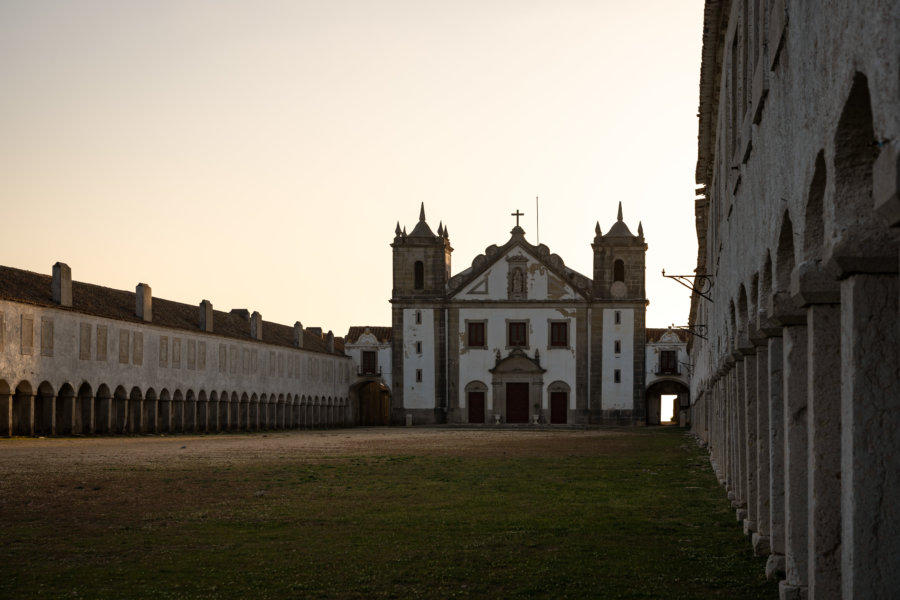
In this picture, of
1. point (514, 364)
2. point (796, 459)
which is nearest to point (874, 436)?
point (796, 459)

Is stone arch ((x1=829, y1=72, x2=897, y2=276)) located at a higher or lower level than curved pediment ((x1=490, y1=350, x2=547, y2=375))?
higher

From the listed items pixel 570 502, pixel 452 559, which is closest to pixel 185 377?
pixel 570 502

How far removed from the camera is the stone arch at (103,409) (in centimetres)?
4688

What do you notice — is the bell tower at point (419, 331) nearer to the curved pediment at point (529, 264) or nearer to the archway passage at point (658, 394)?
the curved pediment at point (529, 264)

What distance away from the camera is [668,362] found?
6688cm

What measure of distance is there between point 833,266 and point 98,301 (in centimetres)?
4739

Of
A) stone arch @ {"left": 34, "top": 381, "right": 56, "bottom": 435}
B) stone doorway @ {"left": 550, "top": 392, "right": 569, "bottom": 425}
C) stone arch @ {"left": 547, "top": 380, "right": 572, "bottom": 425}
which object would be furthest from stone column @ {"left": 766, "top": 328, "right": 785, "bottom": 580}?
stone doorway @ {"left": 550, "top": 392, "right": 569, "bottom": 425}

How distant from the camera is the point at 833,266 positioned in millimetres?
4664

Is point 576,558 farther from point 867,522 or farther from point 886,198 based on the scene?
point 886,198

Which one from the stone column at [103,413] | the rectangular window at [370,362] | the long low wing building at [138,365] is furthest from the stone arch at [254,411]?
the stone column at [103,413]

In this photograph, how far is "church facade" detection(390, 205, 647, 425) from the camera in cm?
6444

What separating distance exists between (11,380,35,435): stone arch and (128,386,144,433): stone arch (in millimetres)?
7539

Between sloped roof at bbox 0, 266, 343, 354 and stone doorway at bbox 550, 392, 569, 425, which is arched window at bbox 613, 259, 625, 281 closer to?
stone doorway at bbox 550, 392, 569, 425

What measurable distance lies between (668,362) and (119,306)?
31611 mm
